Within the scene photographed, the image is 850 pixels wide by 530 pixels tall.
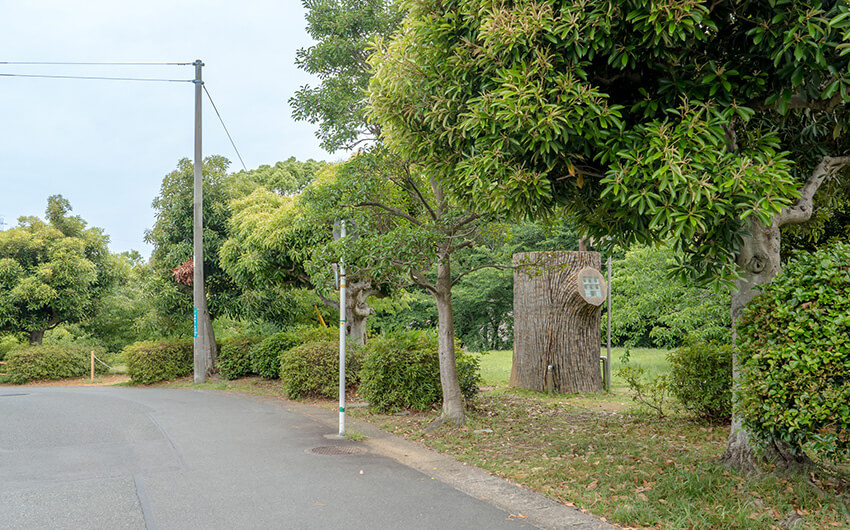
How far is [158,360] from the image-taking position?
17.2 meters

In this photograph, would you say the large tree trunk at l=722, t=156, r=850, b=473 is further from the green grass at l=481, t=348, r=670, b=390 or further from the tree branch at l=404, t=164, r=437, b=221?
the green grass at l=481, t=348, r=670, b=390

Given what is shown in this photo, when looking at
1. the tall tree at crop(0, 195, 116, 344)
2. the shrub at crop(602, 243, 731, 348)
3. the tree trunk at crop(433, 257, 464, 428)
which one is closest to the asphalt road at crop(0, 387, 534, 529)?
the tree trunk at crop(433, 257, 464, 428)

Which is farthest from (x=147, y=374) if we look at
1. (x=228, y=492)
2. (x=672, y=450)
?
(x=672, y=450)

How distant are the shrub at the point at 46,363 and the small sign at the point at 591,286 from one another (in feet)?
57.3

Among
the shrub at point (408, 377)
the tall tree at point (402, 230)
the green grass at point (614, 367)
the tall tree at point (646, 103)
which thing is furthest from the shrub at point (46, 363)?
the tall tree at point (646, 103)

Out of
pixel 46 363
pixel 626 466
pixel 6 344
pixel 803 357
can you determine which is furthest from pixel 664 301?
pixel 6 344

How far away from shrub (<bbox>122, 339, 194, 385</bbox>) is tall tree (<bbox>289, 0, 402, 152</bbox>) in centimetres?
943

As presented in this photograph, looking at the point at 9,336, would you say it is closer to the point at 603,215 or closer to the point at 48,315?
the point at 48,315

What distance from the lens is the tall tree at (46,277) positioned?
21625 millimetres

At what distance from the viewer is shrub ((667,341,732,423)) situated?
7961mm

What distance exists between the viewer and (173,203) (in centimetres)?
1803

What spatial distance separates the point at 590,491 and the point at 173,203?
628 inches

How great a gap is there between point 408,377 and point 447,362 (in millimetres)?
1239

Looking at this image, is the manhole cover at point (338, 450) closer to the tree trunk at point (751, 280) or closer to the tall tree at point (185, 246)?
the tree trunk at point (751, 280)
